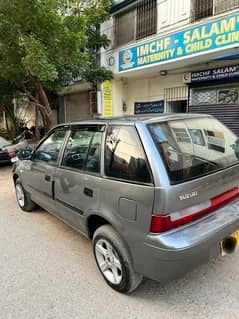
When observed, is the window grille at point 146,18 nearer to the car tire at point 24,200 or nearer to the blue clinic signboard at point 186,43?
the blue clinic signboard at point 186,43

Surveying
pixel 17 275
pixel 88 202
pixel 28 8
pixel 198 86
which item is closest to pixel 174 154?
pixel 88 202

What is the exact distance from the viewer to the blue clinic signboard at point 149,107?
8595mm

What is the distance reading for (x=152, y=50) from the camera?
725 cm

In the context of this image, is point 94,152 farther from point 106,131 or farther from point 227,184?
point 227,184

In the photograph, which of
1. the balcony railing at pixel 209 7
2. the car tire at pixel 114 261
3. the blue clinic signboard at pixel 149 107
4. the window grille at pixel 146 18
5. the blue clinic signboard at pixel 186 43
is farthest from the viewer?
the blue clinic signboard at pixel 149 107

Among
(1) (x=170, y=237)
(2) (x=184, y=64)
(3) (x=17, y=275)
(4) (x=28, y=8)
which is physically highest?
(4) (x=28, y=8)

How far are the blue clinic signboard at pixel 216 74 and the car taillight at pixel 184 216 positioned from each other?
5.07 meters

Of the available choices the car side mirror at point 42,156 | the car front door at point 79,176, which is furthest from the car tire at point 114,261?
the car side mirror at point 42,156

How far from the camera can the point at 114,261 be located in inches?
94.6

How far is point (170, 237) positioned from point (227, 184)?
849 millimetres

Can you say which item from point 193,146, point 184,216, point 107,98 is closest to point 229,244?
point 184,216

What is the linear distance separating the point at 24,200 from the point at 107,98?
577 cm

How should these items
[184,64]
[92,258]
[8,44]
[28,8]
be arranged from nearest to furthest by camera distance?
[92,258] < [28,8] < [8,44] < [184,64]

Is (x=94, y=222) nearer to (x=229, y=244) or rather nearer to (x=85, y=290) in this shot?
(x=85, y=290)
